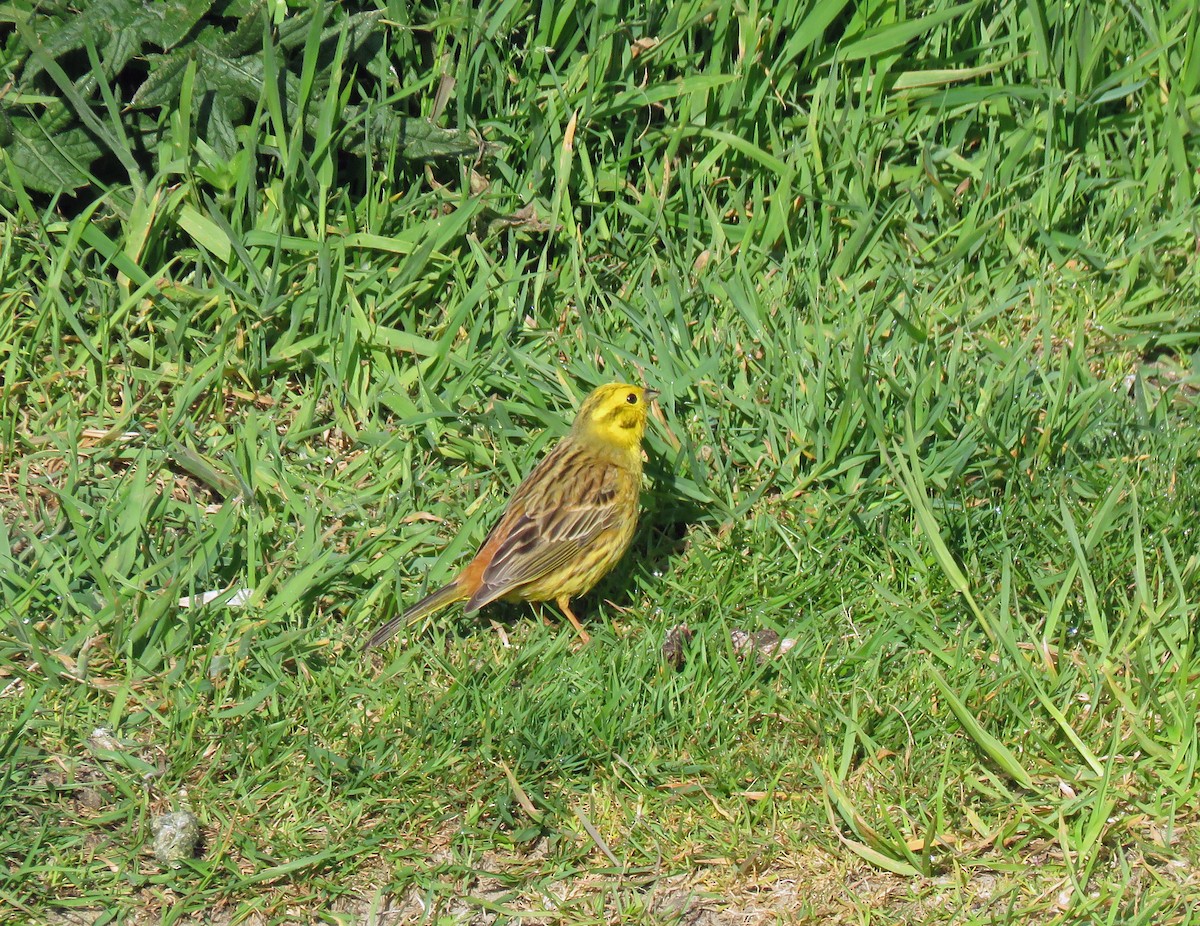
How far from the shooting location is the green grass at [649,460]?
14.5 feet

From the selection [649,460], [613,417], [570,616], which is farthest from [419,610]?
[649,460]

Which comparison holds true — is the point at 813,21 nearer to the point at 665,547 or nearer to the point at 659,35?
the point at 659,35

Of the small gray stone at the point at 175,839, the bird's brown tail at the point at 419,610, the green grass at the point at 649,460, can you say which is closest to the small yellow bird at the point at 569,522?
the bird's brown tail at the point at 419,610

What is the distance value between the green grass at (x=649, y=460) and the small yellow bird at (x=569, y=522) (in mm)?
157

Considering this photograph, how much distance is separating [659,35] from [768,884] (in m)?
3.74

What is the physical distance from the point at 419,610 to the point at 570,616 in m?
0.59

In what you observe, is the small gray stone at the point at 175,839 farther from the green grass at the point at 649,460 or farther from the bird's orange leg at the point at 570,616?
the bird's orange leg at the point at 570,616

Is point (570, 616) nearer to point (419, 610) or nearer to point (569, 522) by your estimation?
point (569, 522)

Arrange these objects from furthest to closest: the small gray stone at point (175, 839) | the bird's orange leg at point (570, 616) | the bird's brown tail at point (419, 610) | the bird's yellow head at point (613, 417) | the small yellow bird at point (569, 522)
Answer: the bird's yellow head at point (613, 417) → the bird's orange leg at point (570, 616) → the small yellow bird at point (569, 522) → the bird's brown tail at point (419, 610) → the small gray stone at point (175, 839)

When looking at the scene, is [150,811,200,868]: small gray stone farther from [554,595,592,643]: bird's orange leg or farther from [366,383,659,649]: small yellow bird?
[554,595,592,643]: bird's orange leg

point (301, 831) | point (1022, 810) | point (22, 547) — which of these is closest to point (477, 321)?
point (22, 547)

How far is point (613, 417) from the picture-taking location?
5.50 m

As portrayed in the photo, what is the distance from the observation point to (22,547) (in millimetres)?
5172

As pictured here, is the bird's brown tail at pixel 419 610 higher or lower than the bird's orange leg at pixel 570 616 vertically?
higher
